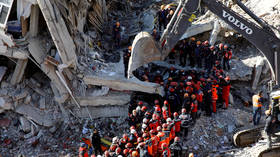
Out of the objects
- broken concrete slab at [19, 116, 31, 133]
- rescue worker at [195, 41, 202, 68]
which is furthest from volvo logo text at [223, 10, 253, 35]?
broken concrete slab at [19, 116, 31, 133]

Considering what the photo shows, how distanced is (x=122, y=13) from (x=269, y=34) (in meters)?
10.4

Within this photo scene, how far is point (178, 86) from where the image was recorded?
14.1 meters

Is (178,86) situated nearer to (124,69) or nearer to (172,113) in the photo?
(172,113)

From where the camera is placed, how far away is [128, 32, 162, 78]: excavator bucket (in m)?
13.1

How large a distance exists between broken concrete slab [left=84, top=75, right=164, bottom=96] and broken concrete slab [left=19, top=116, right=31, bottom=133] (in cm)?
306

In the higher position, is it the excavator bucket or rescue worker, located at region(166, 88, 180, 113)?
the excavator bucket

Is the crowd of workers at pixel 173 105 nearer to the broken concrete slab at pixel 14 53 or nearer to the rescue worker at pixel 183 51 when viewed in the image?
the rescue worker at pixel 183 51

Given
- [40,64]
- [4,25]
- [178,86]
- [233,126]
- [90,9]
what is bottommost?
[233,126]

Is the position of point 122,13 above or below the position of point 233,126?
above

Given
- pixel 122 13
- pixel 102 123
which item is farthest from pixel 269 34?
pixel 122 13

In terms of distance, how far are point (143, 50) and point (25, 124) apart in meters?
6.23

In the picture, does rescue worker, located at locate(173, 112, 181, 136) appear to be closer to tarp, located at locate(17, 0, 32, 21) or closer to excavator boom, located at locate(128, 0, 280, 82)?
excavator boom, located at locate(128, 0, 280, 82)

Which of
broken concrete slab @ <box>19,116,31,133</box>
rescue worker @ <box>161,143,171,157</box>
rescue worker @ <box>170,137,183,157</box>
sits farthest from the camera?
broken concrete slab @ <box>19,116,31,133</box>

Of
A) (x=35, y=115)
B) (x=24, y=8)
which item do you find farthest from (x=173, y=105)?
(x=24, y=8)
